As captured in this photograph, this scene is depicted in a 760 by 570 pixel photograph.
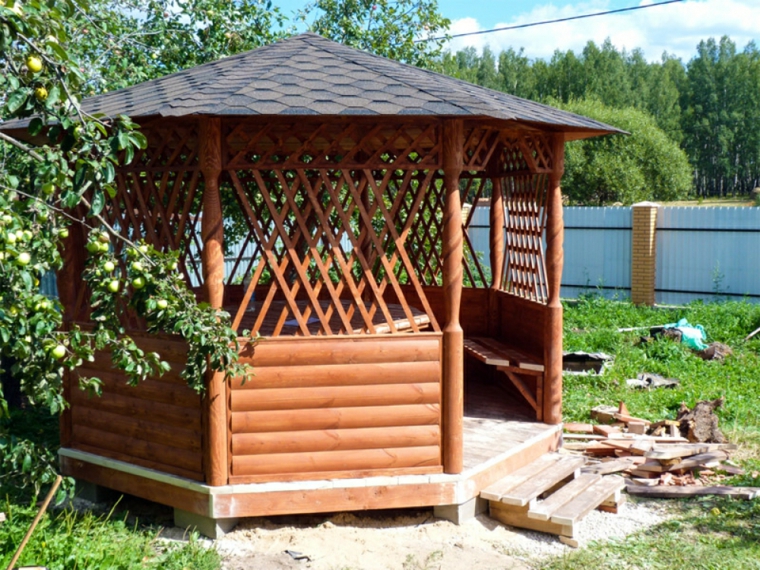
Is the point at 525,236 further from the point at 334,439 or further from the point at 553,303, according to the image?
the point at 334,439

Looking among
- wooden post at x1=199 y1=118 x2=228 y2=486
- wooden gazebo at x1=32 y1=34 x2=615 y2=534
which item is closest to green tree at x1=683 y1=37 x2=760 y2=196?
wooden gazebo at x1=32 y1=34 x2=615 y2=534

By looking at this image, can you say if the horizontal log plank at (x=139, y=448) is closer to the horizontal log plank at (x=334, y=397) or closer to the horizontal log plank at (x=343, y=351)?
the horizontal log plank at (x=334, y=397)

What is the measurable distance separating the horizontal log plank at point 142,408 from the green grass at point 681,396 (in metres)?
2.62

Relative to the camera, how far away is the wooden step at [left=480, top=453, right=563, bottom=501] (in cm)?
627

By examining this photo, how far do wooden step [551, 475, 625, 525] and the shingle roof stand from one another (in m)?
2.74

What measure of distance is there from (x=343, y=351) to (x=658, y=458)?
313 centimetres

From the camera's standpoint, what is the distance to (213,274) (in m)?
5.81

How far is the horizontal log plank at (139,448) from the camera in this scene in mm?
6074

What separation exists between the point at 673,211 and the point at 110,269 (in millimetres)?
14474

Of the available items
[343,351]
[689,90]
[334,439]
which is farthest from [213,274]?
[689,90]

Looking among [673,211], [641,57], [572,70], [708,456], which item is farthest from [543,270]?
[641,57]

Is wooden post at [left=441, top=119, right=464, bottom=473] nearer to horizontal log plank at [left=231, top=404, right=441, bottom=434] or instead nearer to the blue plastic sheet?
horizontal log plank at [left=231, top=404, right=441, bottom=434]

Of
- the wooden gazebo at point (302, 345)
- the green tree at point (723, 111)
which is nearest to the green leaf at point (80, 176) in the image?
the wooden gazebo at point (302, 345)

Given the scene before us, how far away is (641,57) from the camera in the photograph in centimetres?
6044
